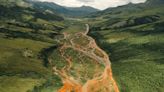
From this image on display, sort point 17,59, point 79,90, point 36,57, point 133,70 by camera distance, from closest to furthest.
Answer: point 79,90 < point 133,70 < point 17,59 < point 36,57

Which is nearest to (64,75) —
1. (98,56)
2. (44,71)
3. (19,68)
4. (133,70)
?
(44,71)

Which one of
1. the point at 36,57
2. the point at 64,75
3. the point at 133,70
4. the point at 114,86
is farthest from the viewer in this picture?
the point at 36,57

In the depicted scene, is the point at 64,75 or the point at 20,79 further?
the point at 64,75

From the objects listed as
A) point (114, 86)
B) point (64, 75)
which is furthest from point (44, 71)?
point (114, 86)

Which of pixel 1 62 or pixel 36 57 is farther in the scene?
pixel 36 57

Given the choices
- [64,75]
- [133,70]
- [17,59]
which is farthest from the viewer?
[17,59]

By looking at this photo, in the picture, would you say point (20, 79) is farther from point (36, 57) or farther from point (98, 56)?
point (98, 56)

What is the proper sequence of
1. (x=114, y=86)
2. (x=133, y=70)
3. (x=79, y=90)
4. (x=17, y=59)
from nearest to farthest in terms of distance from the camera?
(x=79, y=90)
(x=114, y=86)
(x=133, y=70)
(x=17, y=59)

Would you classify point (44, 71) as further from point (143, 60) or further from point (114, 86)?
point (143, 60)
